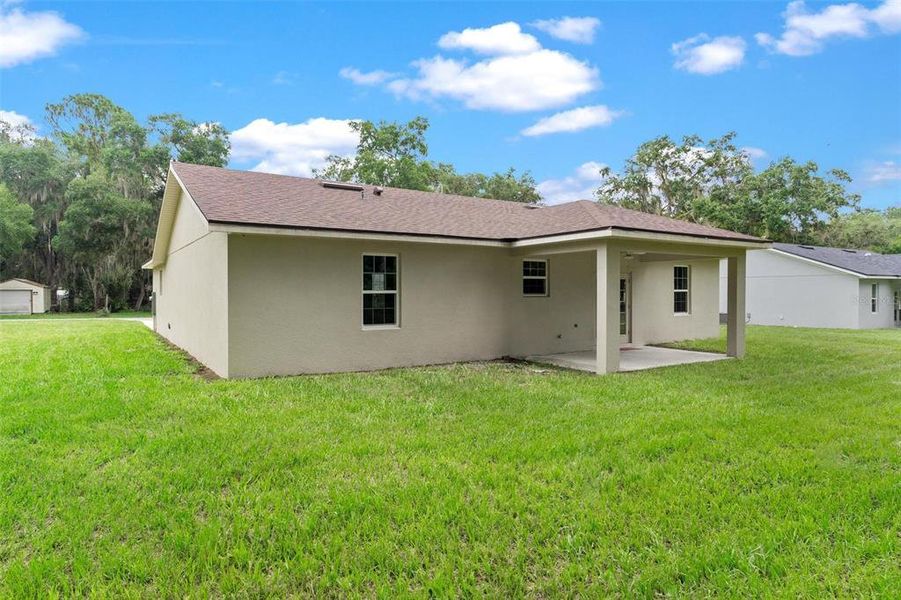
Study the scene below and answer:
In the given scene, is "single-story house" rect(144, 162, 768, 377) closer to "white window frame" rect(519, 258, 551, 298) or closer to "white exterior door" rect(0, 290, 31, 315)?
"white window frame" rect(519, 258, 551, 298)

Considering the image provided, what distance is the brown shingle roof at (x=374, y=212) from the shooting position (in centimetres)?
918

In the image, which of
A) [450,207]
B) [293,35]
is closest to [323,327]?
[450,207]

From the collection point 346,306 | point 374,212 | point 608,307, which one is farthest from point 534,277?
point 346,306

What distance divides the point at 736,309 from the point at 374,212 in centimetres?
858

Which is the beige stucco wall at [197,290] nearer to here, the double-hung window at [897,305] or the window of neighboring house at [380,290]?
the window of neighboring house at [380,290]

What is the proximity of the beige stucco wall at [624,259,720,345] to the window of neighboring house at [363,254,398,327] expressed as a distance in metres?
6.64

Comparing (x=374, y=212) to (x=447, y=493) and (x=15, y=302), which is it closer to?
(x=447, y=493)

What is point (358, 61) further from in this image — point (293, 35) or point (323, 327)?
point (323, 327)

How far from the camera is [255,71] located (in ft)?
57.0

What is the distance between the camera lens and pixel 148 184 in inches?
1276

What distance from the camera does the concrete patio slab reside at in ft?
34.7

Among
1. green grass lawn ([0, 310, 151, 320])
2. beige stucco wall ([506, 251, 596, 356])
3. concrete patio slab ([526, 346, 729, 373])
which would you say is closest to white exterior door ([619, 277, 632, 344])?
concrete patio slab ([526, 346, 729, 373])

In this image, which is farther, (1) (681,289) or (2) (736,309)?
(1) (681,289)

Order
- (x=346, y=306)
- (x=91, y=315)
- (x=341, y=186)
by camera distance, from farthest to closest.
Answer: (x=91, y=315) → (x=341, y=186) → (x=346, y=306)
